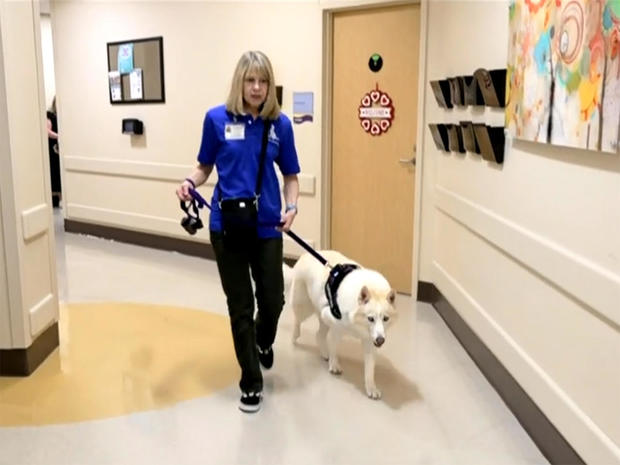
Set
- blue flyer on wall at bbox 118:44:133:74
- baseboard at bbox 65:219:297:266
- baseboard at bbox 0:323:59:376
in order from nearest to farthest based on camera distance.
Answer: baseboard at bbox 0:323:59:376 → baseboard at bbox 65:219:297:266 → blue flyer on wall at bbox 118:44:133:74

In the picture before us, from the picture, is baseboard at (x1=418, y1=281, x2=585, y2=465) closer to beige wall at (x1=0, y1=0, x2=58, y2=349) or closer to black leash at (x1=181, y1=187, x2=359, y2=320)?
black leash at (x1=181, y1=187, x2=359, y2=320)

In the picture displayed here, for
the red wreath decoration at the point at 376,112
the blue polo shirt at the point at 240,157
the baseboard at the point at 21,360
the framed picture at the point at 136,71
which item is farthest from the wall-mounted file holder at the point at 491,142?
the framed picture at the point at 136,71

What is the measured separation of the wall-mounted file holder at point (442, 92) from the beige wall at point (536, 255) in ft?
0.22

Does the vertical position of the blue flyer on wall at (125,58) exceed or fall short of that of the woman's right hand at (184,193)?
it exceeds it

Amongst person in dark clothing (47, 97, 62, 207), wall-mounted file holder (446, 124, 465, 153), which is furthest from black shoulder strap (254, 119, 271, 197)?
person in dark clothing (47, 97, 62, 207)

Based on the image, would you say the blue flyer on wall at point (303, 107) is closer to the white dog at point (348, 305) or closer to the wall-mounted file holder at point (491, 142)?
the white dog at point (348, 305)

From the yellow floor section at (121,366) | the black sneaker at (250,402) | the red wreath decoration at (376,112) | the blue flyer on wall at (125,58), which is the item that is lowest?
the yellow floor section at (121,366)

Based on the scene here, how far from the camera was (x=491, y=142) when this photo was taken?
294 cm

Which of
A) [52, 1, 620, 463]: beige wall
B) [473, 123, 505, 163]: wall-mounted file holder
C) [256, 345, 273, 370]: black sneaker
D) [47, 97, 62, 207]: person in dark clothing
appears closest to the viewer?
[52, 1, 620, 463]: beige wall

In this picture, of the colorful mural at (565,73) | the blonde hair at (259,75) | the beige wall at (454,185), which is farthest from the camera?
the blonde hair at (259,75)

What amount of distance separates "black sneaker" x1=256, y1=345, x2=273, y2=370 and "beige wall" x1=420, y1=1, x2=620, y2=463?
110cm

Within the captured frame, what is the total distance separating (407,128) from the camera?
436 cm

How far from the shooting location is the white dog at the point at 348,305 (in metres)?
2.68

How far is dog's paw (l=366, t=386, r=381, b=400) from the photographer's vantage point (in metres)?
2.87
